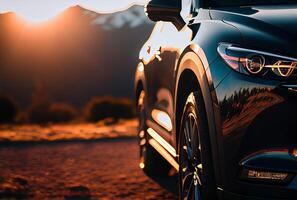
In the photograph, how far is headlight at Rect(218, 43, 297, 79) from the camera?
3.83m

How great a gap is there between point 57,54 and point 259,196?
205ft

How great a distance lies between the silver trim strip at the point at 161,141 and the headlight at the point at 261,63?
1732mm

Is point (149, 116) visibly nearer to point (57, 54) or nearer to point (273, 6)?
point (273, 6)

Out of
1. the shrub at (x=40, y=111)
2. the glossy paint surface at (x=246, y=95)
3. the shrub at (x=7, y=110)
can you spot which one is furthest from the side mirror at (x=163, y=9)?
the shrub at (x=40, y=111)

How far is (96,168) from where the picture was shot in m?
8.55

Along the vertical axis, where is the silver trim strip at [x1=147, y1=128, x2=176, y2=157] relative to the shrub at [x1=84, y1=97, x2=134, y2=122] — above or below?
above

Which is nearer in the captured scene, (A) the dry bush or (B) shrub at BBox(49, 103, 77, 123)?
(A) the dry bush

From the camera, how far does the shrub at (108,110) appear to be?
83.8 feet

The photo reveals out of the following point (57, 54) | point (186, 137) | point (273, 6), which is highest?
point (273, 6)

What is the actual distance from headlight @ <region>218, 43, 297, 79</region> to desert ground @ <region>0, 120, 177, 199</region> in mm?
2864

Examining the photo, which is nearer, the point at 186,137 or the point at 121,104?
the point at 186,137

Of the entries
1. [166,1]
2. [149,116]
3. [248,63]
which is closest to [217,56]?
[248,63]

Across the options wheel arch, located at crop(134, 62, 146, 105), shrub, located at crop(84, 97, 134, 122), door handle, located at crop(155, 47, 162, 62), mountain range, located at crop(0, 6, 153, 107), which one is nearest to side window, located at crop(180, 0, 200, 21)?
door handle, located at crop(155, 47, 162, 62)

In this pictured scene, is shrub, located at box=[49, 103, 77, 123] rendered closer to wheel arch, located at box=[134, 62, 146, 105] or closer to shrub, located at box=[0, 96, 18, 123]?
shrub, located at box=[0, 96, 18, 123]
